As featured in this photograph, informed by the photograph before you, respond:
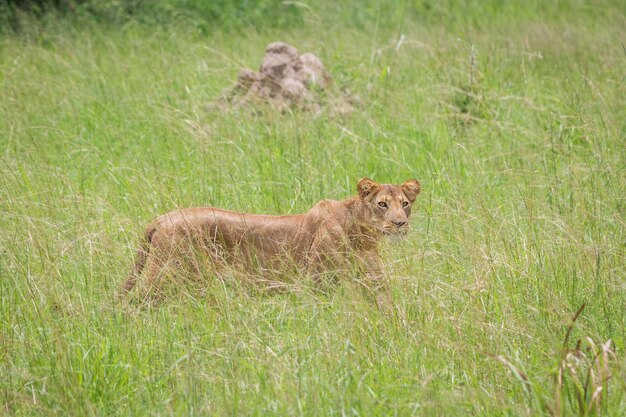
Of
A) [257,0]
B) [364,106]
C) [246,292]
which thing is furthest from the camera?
[257,0]

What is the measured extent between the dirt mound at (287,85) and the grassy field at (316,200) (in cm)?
18

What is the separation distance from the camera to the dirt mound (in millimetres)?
8047

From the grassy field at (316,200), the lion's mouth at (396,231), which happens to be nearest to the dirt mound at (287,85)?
the grassy field at (316,200)

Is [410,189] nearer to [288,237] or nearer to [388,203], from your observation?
[388,203]

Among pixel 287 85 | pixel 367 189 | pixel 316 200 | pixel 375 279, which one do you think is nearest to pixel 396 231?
pixel 367 189

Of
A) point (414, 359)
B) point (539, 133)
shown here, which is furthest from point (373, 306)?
point (539, 133)

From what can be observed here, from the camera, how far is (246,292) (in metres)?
4.81

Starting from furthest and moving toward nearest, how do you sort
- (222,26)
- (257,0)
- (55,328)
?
(257,0), (222,26), (55,328)

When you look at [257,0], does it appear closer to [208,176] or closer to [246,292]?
[208,176]

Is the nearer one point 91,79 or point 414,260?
point 414,260

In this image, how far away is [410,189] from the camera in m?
5.54

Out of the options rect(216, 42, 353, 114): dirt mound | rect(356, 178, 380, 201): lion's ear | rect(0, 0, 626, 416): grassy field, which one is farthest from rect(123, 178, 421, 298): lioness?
rect(216, 42, 353, 114): dirt mound

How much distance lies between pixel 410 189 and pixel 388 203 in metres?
0.19

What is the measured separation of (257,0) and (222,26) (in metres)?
1.23
